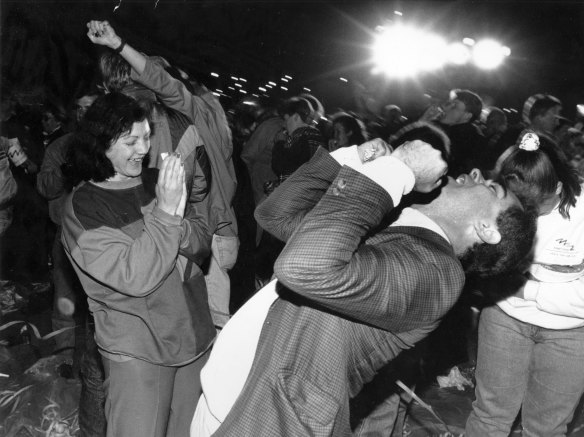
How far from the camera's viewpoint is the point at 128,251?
2100mm

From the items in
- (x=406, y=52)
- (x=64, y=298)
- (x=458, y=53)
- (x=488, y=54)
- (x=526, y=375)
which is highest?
(x=488, y=54)

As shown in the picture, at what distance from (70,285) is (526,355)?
10.5 feet

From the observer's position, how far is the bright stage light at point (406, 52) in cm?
1489

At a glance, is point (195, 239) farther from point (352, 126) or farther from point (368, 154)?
point (352, 126)

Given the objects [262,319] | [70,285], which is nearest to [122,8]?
[70,285]

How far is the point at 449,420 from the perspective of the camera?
3779mm

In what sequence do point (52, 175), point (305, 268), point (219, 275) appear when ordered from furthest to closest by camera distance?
1. point (52, 175)
2. point (219, 275)
3. point (305, 268)

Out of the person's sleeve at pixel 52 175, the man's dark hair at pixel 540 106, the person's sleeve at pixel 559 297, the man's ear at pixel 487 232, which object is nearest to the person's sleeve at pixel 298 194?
the man's ear at pixel 487 232

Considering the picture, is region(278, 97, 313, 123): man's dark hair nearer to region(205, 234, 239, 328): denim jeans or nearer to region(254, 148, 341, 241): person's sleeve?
region(205, 234, 239, 328): denim jeans

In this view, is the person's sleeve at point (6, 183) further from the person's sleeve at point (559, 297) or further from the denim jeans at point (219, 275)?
the person's sleeve at point (559, 297)

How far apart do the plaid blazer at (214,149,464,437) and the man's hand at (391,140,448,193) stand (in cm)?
17

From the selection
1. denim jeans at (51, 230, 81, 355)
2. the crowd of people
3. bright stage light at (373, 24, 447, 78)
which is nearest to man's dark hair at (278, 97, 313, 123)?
the crowd of people

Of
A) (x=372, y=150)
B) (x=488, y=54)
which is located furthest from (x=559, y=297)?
(x=488, y=54)

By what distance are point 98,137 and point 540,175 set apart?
1.89m
